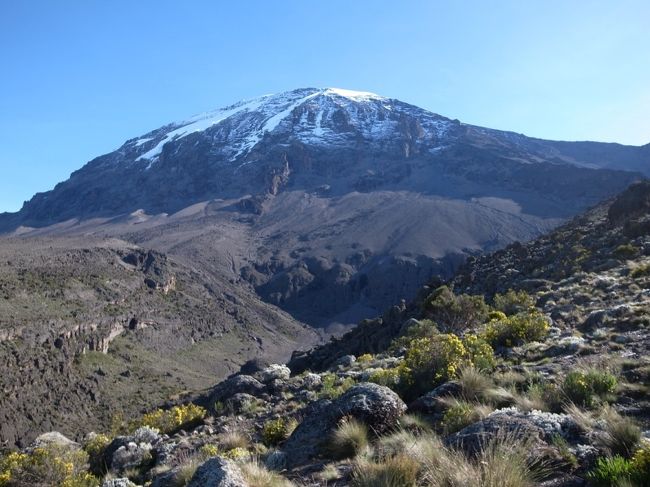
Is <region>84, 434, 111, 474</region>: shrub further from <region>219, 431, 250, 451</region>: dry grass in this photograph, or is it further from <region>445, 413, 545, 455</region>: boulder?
<region>445, 413, 545, 455</region>: boulder

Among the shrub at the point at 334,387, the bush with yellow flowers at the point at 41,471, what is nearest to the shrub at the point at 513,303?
the shrub at the point at 334,387

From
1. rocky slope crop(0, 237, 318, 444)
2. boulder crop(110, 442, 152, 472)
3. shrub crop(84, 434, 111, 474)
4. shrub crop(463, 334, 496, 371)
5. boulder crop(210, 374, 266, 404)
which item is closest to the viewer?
shrub crop(463, 334, 496, 371)

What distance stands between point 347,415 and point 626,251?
73.0 ft

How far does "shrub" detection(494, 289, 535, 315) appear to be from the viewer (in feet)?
61.7

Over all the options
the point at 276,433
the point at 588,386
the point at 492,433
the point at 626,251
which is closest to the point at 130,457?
the point at 276,433

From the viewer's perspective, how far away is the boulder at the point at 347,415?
6.83m

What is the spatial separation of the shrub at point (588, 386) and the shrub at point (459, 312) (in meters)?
12.4

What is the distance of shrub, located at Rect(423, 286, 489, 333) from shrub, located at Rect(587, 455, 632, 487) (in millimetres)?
15110

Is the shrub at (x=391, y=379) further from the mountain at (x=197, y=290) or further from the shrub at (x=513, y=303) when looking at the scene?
the mountain at (x=197, y=290)

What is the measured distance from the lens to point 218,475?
5148mm

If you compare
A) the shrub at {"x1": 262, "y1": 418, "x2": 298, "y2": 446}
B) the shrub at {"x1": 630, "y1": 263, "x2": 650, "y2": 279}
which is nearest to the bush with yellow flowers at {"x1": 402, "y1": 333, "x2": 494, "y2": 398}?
the shrub at {"x1": 262, "y1": 418, "x2": 298, "y2": 446}

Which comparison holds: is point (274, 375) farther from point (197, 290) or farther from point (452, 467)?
point (197, 290)

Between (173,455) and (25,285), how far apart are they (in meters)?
A: 82.5

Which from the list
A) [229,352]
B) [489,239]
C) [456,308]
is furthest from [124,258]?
[456,308]
